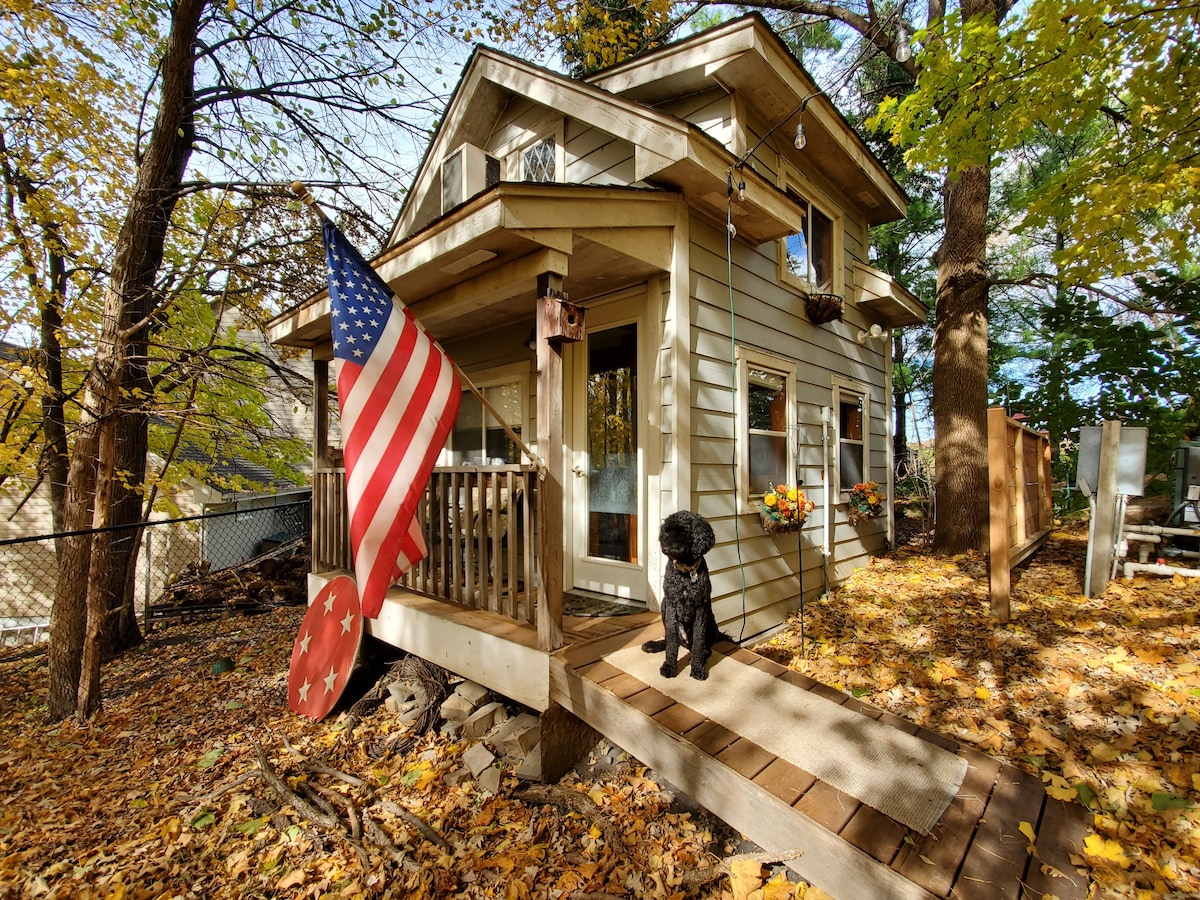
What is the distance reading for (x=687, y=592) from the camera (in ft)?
9.27

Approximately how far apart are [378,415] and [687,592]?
185 centimetres

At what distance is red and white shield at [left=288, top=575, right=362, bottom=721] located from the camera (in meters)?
3.92

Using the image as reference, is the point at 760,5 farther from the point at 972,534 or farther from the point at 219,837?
the point at 219,837

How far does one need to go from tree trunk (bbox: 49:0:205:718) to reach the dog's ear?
438 cm

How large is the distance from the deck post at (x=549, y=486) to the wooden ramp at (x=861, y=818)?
521 mm

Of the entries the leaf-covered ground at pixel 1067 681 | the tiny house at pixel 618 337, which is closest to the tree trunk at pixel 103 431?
the tiny house at pixel 618 337

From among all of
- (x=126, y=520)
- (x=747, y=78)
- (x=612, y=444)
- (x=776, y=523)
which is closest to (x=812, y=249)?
(x=747, y=78)

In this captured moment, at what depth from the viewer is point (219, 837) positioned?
2645mm

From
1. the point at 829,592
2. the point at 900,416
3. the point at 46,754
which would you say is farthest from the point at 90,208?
the point at 900,416

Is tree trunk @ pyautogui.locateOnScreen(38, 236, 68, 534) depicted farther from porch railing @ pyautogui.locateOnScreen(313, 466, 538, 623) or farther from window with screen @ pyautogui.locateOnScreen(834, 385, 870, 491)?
window with screen @ pyautogui.locateOnScreen(834, 385, 870, 491)

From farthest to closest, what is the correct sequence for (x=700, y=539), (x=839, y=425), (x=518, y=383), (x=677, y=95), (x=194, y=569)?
(x=194, y=569)
(x=839, y=425)
(x=518, y=383)
(x=677, y=95)
(x=700, y=539)

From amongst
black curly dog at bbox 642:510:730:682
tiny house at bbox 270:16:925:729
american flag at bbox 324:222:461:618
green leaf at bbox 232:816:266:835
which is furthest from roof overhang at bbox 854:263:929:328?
green leaf at bbox 232:816:266:835

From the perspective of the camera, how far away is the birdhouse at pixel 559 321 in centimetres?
290

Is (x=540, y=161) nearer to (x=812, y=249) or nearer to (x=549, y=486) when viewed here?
(x=812, y=249)
